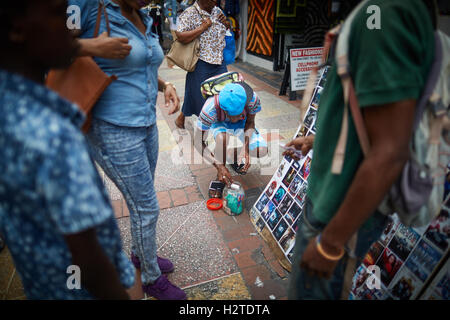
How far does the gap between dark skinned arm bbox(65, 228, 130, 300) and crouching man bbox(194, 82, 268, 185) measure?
1.88m

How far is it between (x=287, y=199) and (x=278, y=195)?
121 millimetres

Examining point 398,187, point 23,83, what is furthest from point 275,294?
point 23,83

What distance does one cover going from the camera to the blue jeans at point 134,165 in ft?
4.88

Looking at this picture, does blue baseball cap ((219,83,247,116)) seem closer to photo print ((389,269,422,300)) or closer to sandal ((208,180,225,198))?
sandal ((208,180,225,198))

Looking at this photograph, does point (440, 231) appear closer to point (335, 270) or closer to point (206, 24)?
point (335, 270)

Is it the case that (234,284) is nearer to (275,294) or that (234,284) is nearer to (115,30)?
(275,294)

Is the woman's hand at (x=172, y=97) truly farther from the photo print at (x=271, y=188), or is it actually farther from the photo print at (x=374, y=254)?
the photo print at (x=374, y=254)

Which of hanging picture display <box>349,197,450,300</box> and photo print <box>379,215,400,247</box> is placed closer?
hanging picture display <box>349,197,450,300</box>

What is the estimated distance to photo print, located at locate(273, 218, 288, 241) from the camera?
2.27m

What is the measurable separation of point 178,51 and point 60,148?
315cm

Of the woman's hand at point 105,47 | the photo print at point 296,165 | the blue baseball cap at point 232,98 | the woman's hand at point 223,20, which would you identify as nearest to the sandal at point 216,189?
the blue baseball cap at point 232,98

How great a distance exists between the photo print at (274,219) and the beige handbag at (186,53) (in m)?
2.23

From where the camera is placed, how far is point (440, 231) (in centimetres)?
146

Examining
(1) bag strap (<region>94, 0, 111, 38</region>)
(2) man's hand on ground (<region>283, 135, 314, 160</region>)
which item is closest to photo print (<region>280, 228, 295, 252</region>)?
(2) man's hand on ground (<region>283, 135, 314, 160</region>)
